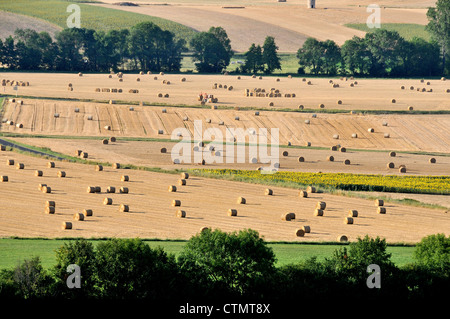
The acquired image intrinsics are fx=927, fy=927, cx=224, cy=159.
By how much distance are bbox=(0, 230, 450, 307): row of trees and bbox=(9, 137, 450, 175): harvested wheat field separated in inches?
1530

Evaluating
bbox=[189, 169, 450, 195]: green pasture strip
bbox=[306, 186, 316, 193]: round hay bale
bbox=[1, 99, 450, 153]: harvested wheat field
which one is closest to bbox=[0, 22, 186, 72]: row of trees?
bbox=[1, 99, 450, 153]: harvested wheat field

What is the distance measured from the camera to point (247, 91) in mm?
124562

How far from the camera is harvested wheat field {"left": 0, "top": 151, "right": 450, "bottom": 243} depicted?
52.7 metres

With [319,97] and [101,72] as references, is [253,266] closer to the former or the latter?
[319,97]

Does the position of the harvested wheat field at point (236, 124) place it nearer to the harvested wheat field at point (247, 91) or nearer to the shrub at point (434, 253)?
the harvested wheat field at point (247, 91)

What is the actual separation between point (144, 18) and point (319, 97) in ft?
274

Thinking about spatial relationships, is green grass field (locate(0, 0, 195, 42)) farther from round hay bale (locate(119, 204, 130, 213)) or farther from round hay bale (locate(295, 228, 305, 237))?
round hay bale (locate(295, 228, 305, 237))

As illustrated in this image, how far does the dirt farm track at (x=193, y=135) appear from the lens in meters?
55.3

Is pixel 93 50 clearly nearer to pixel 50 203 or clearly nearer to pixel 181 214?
pixel 50 203

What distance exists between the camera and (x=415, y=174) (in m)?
78.9

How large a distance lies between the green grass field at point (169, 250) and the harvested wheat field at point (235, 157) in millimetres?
28817

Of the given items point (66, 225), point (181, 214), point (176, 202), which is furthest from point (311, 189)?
point (66, 225)

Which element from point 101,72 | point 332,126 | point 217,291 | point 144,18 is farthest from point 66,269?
point 144,18

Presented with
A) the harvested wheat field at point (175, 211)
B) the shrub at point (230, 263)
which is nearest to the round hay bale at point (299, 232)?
the harvested wheat field at point (175, 211)
